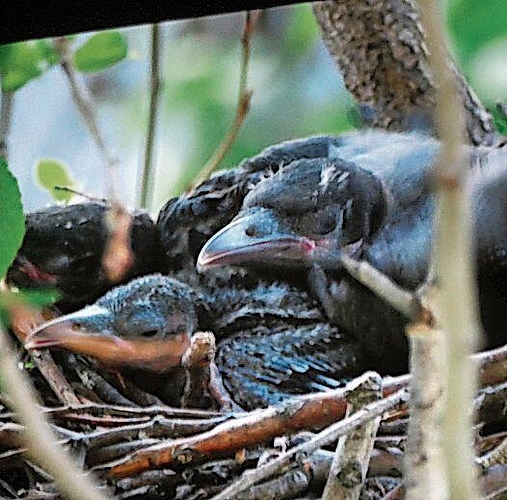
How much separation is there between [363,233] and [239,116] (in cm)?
23

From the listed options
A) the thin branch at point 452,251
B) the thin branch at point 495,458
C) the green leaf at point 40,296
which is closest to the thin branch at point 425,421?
the thin branch at point 452,251

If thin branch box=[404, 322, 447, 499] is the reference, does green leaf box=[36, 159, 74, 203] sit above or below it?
above

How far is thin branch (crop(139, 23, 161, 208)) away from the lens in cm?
90

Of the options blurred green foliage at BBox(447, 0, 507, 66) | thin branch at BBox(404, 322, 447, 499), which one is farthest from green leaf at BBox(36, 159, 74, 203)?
thin branch at BBox(404, 322, 447, 499)

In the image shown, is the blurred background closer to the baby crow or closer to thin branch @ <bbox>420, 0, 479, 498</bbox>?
the baby crow

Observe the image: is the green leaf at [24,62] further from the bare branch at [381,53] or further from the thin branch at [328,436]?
the thin branch at [328,436]

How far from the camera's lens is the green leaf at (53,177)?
34.5 inches

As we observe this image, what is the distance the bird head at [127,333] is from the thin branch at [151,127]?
217 millimetres

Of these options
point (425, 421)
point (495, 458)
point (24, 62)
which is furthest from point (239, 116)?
point (425, 421)

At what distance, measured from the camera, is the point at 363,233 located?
2.22ft

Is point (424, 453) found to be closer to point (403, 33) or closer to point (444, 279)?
point (444, 279)

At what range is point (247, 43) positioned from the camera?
35.0 inches

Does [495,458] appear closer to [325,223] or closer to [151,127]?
[325,223]

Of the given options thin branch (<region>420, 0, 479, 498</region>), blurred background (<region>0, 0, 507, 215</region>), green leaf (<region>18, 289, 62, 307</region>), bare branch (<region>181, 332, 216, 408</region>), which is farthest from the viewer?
blurred background (<region>0, 0, 507, 215</region>)
